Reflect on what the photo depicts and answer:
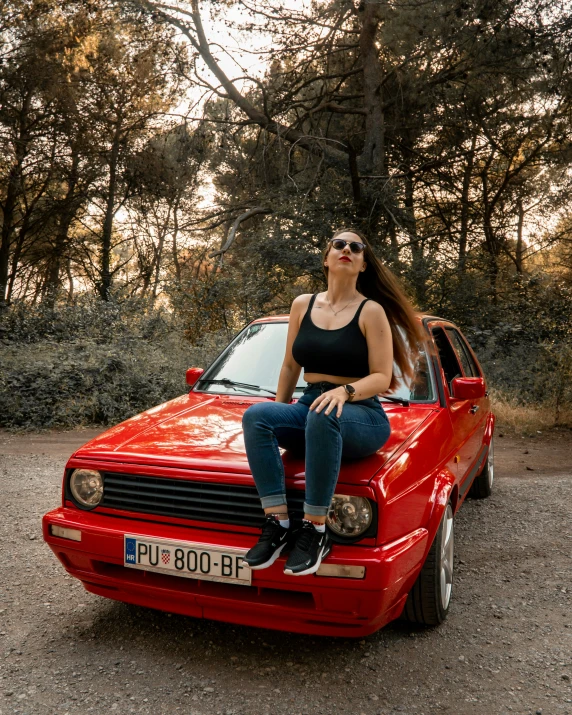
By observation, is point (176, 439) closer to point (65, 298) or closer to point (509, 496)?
point (509, 496)

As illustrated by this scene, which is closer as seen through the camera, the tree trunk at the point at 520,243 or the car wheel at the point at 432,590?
the car wheel at the point at 432,590

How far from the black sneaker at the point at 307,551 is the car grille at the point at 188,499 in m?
0.17

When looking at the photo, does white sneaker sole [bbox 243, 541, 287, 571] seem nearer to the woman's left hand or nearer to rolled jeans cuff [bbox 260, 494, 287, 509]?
rolled jeans cuff [bbox 260, 494, 287, 509]

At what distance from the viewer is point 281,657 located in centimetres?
290

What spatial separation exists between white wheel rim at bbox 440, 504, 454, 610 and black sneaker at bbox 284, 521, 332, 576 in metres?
0.93

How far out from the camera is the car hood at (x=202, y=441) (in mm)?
2781

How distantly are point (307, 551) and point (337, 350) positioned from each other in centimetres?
94

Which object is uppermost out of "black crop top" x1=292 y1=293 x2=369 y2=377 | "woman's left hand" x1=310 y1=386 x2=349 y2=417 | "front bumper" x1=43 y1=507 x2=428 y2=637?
"black crop top" x1=292 y1=293 x2=369 y2=377

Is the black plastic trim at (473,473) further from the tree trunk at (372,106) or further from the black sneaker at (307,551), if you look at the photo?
the tree trunk at (372,106)

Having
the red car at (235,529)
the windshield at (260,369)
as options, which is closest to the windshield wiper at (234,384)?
the windshield at (260,369)

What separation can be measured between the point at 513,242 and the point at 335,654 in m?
15.8

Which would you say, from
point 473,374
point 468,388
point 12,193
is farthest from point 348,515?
point 12,193

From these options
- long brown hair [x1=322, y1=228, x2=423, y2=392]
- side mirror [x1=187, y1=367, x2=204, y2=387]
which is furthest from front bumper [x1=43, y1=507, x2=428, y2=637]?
side mirror [x1=187, y1=367, x2=204, y2=387]

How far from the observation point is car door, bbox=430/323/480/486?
3.93 metres
